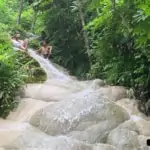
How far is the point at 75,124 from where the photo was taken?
8039mm

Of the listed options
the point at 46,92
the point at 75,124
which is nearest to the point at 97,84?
the point at 46,92

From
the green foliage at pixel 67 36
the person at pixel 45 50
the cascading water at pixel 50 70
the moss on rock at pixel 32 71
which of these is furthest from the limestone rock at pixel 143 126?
the person at pixel 45 50

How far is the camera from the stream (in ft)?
23.3

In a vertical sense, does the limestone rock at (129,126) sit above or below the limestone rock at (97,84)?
above

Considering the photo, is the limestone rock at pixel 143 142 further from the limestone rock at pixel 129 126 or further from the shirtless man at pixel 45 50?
the shirtless man at pixel 45 50

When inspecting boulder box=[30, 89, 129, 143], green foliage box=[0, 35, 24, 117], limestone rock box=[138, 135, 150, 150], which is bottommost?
limestone rock box=[138, 135, 150, 150]

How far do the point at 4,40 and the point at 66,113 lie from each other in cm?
600

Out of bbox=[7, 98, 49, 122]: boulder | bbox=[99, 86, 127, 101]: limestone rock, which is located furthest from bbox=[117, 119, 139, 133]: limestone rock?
bbox=[7, 98, 49, 122]: boulder

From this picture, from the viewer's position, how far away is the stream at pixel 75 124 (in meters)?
7.11

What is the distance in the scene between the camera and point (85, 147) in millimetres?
6879

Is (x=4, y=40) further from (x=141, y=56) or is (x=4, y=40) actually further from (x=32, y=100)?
(x=141, y=56)


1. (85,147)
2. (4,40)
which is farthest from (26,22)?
(85,147)

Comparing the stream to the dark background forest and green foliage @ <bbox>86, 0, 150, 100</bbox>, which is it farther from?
the dark background forest

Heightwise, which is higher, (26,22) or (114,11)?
(114,11)
